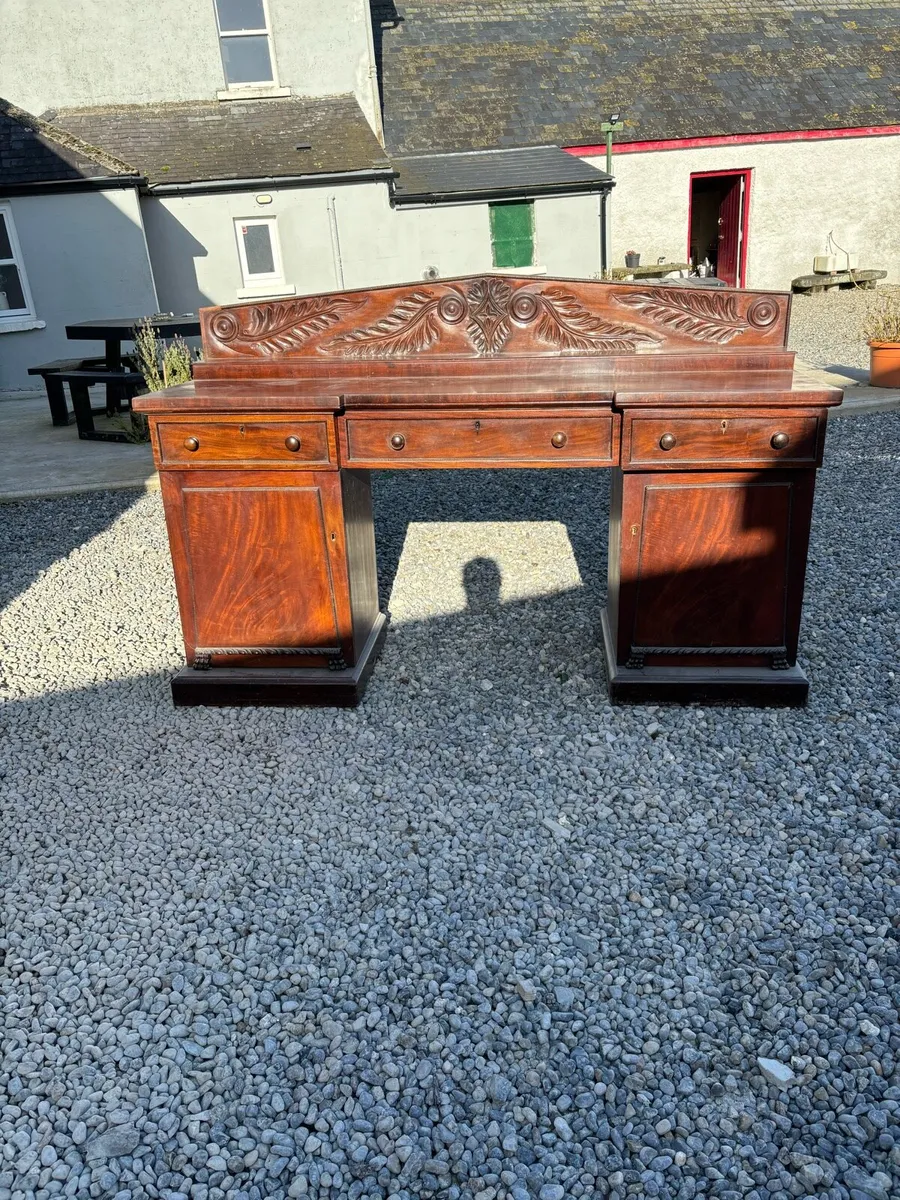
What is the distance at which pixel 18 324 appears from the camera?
11938mm

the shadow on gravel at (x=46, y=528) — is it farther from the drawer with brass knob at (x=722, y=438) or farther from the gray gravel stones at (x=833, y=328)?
the gray gravel stones at (x=833, y=328)

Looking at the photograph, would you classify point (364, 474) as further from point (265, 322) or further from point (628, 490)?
point (628, 490)

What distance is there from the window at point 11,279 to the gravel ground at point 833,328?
985cm

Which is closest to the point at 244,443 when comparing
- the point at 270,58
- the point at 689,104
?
the point at 270,58

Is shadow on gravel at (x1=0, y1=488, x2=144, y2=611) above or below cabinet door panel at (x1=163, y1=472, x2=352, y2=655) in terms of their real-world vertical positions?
below

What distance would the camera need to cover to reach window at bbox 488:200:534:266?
559 inches

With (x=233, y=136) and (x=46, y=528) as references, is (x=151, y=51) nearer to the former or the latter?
(x=233, y=136)

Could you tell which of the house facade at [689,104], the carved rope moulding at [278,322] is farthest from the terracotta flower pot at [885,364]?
the house facade at [689,104]

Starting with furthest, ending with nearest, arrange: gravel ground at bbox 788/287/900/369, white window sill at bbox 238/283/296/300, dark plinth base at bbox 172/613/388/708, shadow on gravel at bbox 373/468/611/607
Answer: white window sill at bbox 238/283/296/300 < gravel ground at bbox 788/287/900/369 < shadow on gravel at bbox 373/468/611/607 < dark plinth base at bbox 172/613/388/708

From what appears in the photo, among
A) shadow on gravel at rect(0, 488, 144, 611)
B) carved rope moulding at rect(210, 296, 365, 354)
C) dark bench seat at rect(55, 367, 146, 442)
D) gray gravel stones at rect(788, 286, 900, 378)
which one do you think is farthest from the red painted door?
carved rope moulding at rect(210, 296, 365, 354)

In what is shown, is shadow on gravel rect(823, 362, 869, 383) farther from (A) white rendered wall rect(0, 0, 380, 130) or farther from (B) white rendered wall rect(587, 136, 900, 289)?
(B) white rendered wall rect(587, 136, 900, 289)

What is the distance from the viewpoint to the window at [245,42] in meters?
13.0

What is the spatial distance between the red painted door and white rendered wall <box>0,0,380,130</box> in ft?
27.4

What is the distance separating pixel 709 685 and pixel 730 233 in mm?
17987
